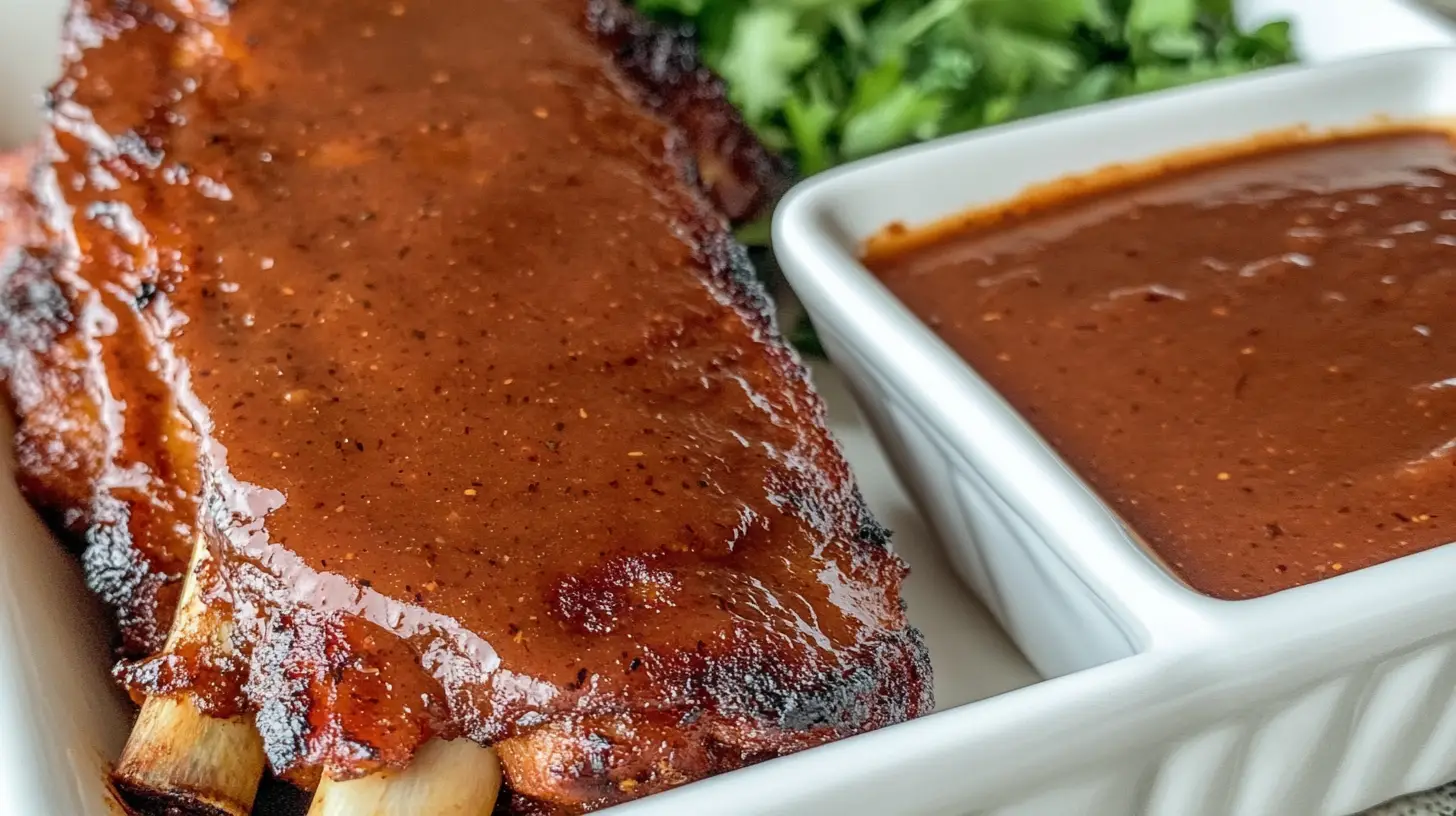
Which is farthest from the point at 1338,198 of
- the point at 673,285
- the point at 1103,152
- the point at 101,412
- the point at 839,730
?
the point at 101,412

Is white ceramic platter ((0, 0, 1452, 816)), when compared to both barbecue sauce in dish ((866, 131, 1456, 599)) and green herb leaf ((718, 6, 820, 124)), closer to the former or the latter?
barbecue sauce in dish ((866, 131, 1456, 599))

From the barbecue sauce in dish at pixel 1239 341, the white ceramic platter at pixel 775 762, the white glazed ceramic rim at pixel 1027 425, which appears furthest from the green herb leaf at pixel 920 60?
the white ceramic platter at pixel 775 762

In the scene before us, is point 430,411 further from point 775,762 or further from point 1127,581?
point 1127,581

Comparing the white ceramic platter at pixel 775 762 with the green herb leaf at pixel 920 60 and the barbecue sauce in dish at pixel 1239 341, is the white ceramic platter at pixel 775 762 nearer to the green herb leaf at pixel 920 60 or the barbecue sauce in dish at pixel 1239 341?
the barbecue sauce in dish at pixel 1239 341

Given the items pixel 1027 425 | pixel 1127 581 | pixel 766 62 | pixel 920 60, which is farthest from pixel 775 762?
pixel 920 60

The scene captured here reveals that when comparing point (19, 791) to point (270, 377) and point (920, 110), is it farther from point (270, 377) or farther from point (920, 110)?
point (920, 110)

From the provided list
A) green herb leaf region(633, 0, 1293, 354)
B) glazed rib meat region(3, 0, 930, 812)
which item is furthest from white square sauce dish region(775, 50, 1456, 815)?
green herb leaf region(633, 0, 1293, 354)
